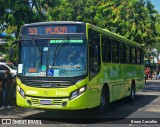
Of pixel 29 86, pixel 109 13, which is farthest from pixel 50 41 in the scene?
pixel 109 13

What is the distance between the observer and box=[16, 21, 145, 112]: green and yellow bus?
10789mm

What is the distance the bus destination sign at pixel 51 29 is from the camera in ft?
37.4

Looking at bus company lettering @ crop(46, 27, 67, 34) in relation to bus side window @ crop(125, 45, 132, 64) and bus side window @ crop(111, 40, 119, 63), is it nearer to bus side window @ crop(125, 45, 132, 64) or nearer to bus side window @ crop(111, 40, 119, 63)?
bus side window @ crop(111, 40, 119, 63)

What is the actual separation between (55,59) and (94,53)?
4.40ft

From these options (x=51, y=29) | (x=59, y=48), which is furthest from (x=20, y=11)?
(x=59, y=48)

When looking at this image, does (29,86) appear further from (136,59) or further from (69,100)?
(136,59)

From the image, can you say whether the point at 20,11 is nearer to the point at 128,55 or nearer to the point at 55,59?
the point at 128,55

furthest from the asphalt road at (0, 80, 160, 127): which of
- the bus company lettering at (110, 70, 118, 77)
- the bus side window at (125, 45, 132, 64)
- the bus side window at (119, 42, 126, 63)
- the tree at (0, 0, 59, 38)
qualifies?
the tree at (0, 0, 59, 38)

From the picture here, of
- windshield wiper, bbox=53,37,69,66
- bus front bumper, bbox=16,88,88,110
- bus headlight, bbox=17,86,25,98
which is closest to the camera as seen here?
bus front bumper, bbox=16,88,88,110

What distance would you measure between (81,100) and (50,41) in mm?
2111

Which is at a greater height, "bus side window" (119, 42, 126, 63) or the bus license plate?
"bus side window" (119, 42, 126, 63)

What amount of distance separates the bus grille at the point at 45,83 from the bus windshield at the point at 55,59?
0.22 m

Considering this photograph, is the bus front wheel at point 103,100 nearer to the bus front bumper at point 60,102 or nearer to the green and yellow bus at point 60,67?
the green and yellow bus at point 60,67

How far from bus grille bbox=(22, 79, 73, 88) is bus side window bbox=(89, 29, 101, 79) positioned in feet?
3.17
